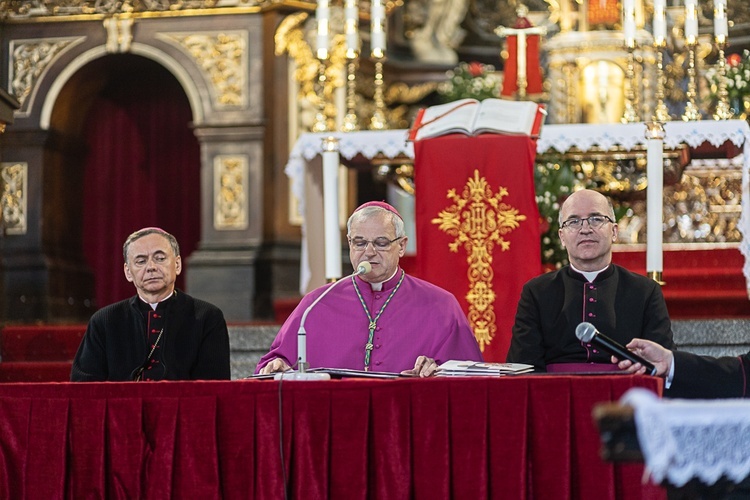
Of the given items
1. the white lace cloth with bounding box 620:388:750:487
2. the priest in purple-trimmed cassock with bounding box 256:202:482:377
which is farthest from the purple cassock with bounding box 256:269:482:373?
the white lace cloth with bounding box 620:388:750:487

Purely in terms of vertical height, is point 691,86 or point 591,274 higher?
point 691,86

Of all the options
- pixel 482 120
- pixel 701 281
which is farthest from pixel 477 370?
pixel 701 281

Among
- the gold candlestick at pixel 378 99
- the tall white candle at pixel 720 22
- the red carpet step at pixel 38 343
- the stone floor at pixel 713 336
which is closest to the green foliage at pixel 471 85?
the gold candlestick at pixel 378 99

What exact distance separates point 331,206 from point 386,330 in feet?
6.62

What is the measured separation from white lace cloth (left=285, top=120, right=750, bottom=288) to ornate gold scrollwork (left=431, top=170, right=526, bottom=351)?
23.0 inches

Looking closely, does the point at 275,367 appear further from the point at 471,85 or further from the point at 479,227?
the point at 471,85

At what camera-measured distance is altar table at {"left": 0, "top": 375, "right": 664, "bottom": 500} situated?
3.79m

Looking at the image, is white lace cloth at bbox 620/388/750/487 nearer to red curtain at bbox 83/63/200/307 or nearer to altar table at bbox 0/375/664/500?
altar table at bbox 0/375/664/500

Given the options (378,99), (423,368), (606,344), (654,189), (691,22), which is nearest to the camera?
(606,344)

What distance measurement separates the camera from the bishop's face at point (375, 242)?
4.81 metres

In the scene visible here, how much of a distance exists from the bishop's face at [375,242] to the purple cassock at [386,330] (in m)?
0.14

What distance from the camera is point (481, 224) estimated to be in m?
6.46

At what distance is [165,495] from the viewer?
3.87 metres

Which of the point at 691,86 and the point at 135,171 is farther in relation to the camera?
the point at 135,171
